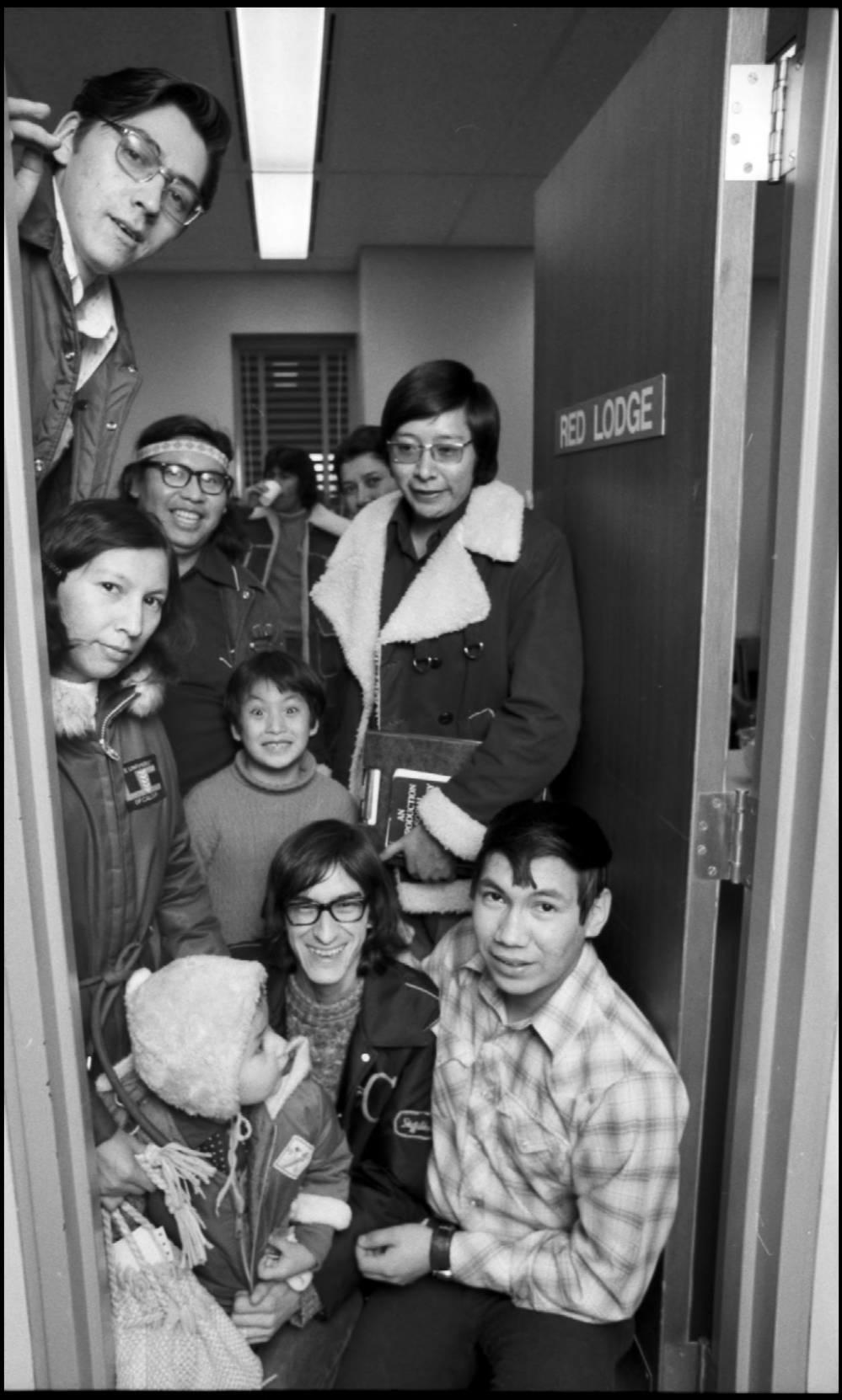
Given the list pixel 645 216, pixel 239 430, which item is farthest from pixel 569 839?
pixel 239 430

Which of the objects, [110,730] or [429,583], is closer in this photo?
[110,730]

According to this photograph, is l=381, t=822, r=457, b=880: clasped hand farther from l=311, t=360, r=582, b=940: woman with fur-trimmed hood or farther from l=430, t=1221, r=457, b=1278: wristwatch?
l=430, t=1221, r=457, b=1278: wristwatch

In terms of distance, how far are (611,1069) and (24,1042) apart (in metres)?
0.84

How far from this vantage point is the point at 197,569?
248 cm

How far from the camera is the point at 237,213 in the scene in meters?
5.89

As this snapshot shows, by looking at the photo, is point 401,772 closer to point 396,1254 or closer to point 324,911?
point 324,911

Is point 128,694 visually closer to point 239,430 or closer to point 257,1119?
point 257,1119

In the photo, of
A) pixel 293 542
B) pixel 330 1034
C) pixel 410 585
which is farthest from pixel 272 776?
pixel 293 542

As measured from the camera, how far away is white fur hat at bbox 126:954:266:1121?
5.26ft

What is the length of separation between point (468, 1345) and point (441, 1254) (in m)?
0.14

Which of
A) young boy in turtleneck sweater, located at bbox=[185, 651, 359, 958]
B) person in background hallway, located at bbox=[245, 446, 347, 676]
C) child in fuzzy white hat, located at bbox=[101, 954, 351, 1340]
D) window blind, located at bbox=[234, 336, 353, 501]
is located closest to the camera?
child in fuzzy white hat, located at bbox=[101, 954, 351, 1340]

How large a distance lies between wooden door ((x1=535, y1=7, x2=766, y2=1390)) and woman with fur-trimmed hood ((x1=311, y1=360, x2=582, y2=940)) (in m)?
0.11

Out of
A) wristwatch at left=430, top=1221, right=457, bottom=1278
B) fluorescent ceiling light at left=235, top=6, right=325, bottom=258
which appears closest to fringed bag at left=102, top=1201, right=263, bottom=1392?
wristwatch at left=430, top=1221, right=457, bottom=1278

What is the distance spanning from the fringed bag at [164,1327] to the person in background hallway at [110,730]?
3.4 inches
